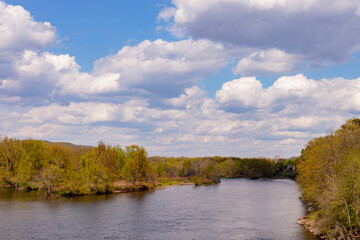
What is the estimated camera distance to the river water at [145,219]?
56312 mm

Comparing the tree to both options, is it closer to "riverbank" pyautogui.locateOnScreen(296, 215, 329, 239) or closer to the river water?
the river water

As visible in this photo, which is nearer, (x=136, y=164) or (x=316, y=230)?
(x=316, y=230)

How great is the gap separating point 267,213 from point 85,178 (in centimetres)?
6471

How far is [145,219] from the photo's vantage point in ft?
232

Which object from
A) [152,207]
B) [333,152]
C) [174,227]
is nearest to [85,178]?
[152,207]

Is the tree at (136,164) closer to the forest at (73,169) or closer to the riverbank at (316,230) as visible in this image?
the forest at (73,169)

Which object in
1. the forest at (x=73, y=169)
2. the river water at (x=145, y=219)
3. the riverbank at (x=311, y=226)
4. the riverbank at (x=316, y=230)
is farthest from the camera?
the forest at (x=73, y=169)

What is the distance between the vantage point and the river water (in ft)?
185

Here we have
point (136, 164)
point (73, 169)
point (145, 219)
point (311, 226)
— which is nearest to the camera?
point (311, 226)

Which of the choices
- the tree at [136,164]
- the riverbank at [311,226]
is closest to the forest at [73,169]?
the tree at [136,164]

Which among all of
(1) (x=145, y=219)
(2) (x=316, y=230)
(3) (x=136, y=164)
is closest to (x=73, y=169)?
(3) (x=136, y=164)

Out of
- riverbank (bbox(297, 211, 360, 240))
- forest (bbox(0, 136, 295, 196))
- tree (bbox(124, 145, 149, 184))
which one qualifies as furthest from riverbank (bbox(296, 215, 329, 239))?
tree (bbox(124, 145, 149, 184))

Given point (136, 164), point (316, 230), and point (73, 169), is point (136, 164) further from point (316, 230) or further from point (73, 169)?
point (316, 230)

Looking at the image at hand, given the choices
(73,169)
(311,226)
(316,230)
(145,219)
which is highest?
(73,169)
